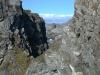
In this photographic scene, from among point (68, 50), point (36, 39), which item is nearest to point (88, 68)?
point (68, 50)

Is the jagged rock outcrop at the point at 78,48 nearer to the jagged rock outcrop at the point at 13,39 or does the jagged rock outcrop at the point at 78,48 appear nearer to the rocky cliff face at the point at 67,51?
the rocky cliff face at the point at 67,51

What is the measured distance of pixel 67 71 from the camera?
34406 millimetres

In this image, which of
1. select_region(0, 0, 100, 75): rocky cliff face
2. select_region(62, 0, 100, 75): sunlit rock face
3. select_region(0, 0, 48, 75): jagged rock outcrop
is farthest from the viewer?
select_region(0, 0, 48, 75): jagged rock outcrop

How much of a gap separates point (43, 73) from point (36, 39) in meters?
24.3

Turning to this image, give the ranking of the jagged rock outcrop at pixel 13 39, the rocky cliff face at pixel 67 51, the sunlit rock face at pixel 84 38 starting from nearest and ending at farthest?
the sunlit rock face at pixel 84 38 < the rocky cliff face at pixel 67 51 < the jagged rock outcrop at pixel 13 39

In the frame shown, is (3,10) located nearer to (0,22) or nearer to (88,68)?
(0,22)

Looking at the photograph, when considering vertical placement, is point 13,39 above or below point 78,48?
below

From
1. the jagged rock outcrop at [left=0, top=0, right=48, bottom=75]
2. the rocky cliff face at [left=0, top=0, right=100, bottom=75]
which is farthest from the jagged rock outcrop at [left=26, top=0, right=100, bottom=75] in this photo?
the jagged rock outcrop at [left=0, top=0, right=48, bottom=75]

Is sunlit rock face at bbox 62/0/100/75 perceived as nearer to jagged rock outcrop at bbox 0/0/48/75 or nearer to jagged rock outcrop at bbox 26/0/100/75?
jagged rock outcrop at bbox 26/0/100/75

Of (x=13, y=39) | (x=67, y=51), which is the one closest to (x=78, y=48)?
(x=67, y=51)

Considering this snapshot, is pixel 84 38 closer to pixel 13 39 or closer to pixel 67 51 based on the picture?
pixel 67 51

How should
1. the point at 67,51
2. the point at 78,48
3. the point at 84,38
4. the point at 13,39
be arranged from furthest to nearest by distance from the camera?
the point at 13,39 → the point at 67,51 → the point at 78,48 → the point at 84,38

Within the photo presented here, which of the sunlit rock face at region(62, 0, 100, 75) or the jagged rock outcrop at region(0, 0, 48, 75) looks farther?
the jagged rock outcrop at region(0, 0, 48, 75)

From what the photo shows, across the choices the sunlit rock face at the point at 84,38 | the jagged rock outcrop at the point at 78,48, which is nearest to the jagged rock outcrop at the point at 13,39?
the jagged rock outcrop at the point at 78,48
